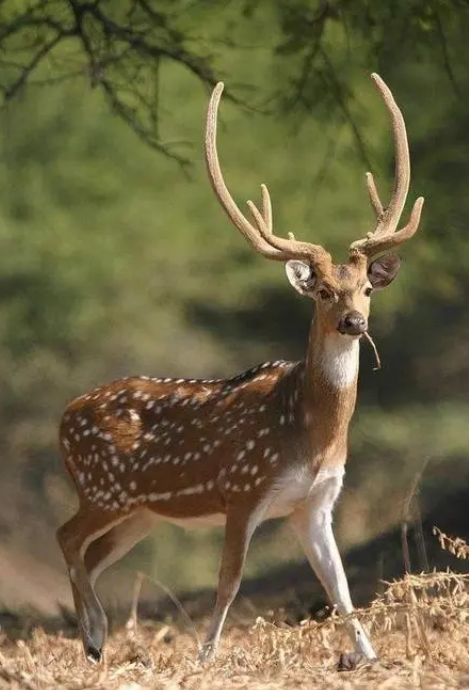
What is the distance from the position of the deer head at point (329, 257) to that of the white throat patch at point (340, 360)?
0.07 metres

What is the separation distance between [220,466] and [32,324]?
317cm

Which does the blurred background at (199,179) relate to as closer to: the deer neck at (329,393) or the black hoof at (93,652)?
the black hoof at (93,652)

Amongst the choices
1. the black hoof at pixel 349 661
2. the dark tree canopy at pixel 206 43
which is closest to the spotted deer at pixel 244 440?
the black hoof at pixel 349 661

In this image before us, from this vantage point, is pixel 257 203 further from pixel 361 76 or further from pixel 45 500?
pixel 45 500

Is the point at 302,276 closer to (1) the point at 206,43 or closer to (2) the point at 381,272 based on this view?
(2) the point at 381,272

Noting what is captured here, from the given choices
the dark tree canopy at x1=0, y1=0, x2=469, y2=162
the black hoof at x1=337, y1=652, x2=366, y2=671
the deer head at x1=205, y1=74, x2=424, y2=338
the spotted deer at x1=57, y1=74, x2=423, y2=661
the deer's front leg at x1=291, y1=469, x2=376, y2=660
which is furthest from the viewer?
the dark tree canopy at x1=0, y1=0, x2=469, y2=162

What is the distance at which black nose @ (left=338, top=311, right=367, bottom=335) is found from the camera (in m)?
6.96

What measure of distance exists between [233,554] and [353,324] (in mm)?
1068

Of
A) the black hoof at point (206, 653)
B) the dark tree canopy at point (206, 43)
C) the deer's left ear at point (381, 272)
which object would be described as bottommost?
the black hoof at point (206, 653)

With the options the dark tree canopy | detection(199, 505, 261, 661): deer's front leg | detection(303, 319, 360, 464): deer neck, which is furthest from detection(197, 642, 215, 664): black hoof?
the dark tree canopy

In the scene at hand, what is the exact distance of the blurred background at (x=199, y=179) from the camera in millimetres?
10406

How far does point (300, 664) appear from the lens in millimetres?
6293

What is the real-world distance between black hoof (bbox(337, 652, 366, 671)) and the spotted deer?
26.1 inches

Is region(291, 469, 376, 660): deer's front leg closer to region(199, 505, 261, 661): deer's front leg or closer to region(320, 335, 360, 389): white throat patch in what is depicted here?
region(199, 505, 261, 661): deer's front leg
